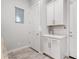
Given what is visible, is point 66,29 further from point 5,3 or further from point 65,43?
point 5,3

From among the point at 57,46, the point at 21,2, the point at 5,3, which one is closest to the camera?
the point at 57,46

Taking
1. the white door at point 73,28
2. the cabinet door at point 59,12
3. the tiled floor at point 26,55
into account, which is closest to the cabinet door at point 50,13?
the cabinet door at point 59,12

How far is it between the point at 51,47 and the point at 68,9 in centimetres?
170

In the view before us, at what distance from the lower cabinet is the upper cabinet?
0.79 metres

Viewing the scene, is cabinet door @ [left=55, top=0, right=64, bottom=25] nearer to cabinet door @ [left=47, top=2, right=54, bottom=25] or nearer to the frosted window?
cabinet door @ [left=47, top=2, right=54, bottom=25]

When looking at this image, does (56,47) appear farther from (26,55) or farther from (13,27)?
(13,27)

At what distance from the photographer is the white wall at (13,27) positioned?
322 cm

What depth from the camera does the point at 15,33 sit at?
12.3 feet

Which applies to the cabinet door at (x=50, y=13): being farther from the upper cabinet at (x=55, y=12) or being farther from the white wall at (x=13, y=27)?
the white wall at (x=13, y=27)

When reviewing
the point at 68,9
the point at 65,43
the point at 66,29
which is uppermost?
the point at 68,9

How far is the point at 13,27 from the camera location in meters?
3.65

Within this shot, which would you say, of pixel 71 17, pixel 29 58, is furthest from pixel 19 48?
pixel 71 17

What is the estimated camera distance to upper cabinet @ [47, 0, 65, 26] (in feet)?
8.81

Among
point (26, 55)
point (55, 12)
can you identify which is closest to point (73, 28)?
point (55, 12)
